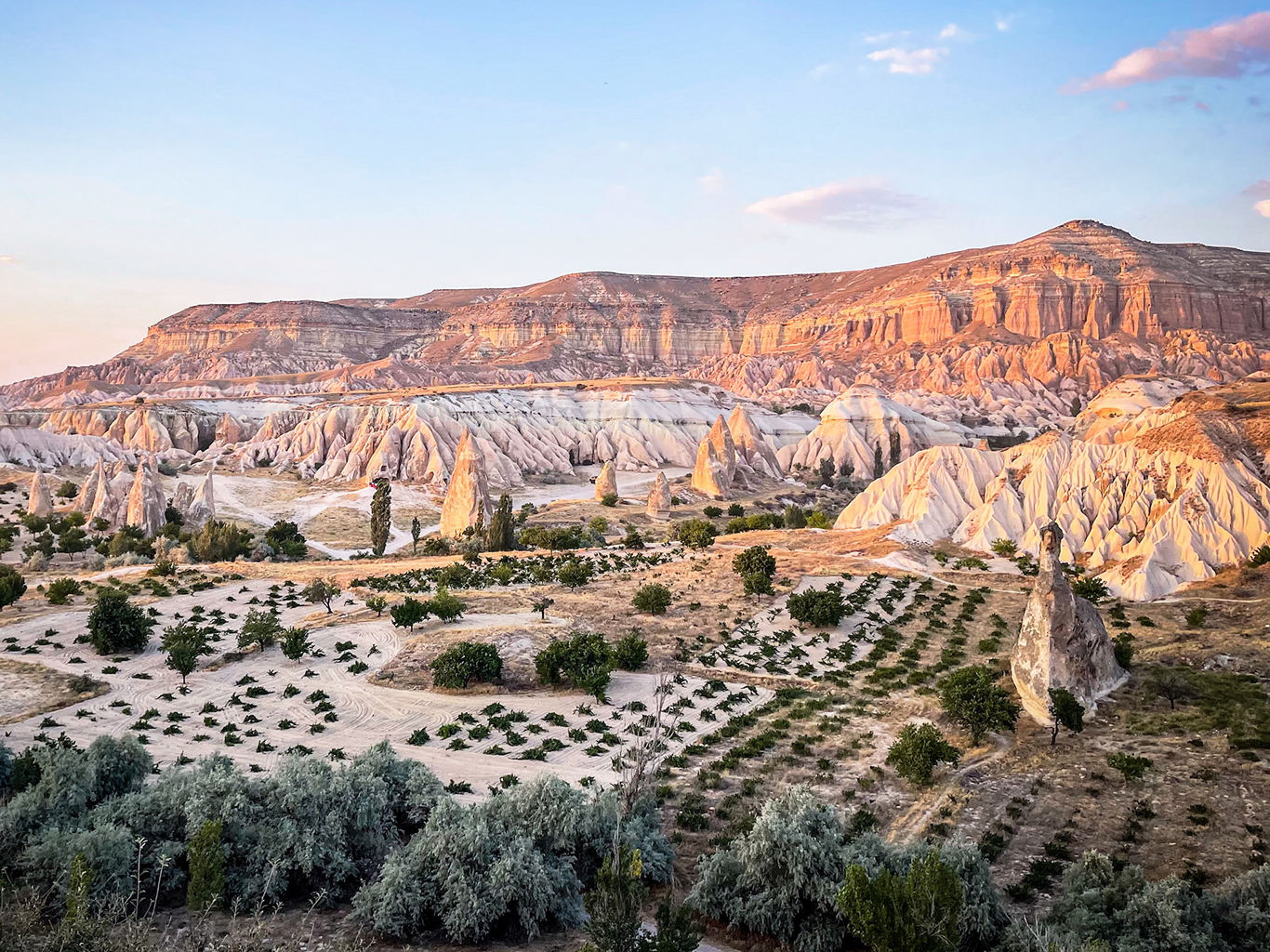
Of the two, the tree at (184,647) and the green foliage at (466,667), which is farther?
the green foliage at (466,667)

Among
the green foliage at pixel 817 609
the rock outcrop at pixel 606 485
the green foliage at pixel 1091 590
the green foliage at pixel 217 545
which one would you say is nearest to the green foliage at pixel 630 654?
the green foliage at pixel 817 609

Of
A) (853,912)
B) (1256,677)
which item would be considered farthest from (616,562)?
(853,912)

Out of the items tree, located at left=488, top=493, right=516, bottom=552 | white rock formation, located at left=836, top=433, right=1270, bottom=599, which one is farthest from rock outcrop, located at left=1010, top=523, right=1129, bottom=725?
tree, located at left=488, top=493, right=516, bottom=552

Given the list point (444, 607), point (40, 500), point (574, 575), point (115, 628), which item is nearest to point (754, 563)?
point (574, 575)

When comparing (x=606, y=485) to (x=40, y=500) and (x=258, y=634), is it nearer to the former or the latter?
(x=40, y=500)

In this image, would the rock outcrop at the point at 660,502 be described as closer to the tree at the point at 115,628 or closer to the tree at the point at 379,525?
the tree at the point at 379,525

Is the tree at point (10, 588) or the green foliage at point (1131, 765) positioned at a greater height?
the tree at point (10, 588)

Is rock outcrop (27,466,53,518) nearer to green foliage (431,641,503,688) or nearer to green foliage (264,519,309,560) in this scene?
green foliage (264,519,309,560)
